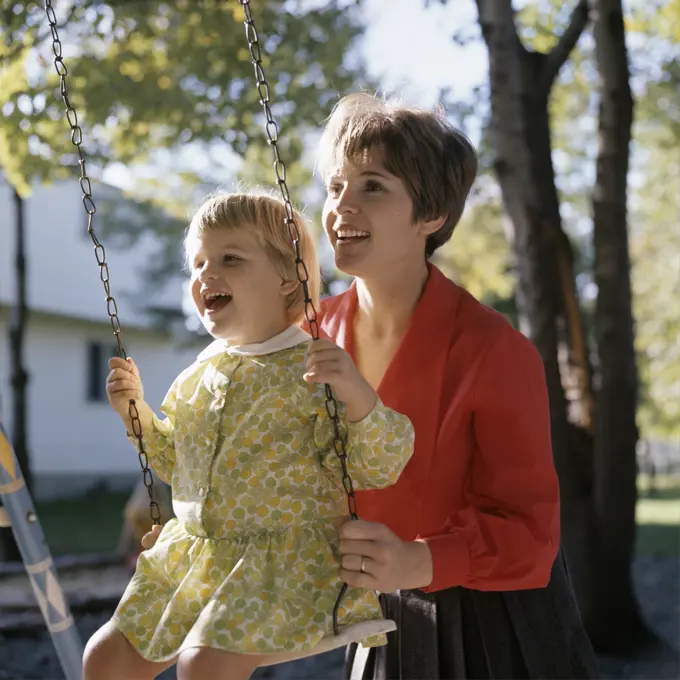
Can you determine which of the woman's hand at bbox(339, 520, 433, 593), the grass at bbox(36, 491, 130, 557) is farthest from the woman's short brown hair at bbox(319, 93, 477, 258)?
the grass at bbox(36, 491, 130, 557)

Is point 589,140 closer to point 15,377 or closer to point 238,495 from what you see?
point 15,377

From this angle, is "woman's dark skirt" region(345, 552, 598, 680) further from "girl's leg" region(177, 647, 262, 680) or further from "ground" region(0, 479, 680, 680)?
"ground" region(0, 479, 680, 680)

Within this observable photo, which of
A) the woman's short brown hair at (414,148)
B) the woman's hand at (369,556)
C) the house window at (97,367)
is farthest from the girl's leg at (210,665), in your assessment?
the house window at (97,367)

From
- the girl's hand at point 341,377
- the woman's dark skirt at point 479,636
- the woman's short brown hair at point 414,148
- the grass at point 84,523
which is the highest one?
the woman's short brown hair at point 414,148

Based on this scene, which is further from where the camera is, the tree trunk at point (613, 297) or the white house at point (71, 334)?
the white house at point (71, 334)

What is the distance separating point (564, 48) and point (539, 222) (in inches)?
51.7

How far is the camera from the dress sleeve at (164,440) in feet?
8.08

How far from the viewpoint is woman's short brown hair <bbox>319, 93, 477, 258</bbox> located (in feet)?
7.93

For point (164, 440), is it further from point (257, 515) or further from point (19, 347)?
point (19, 347)

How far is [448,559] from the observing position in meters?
2.18

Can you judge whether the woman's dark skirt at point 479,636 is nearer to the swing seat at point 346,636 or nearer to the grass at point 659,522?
the swing seat at point 346,636

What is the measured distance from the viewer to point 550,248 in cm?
604

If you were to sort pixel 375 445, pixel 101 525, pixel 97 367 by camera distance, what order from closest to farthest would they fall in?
pixel 375 445 → pixel 101 525 → pixel 97 367

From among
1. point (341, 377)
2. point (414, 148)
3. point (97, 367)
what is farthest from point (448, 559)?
point (97, 367)
